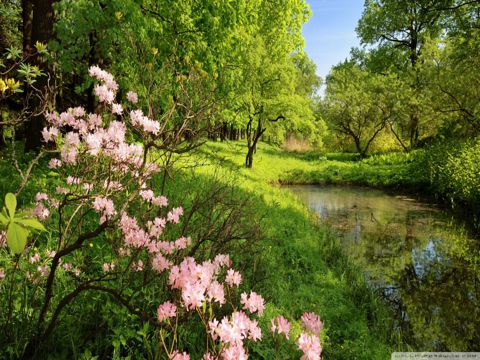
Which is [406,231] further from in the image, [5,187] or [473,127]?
[5,187]

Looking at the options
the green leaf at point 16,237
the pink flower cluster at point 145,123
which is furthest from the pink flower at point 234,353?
the pink flower cluster at point 145,123

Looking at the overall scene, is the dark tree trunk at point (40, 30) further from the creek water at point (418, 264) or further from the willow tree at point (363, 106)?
the willow tree at point (363, 106)

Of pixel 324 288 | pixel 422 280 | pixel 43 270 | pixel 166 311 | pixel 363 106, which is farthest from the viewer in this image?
pixel 363 106

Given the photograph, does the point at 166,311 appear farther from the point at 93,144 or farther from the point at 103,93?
the point at 103,93

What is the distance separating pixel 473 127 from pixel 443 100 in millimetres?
1990

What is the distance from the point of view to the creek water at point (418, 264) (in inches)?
225

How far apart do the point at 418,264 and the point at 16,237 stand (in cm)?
897

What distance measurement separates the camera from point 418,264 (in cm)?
847

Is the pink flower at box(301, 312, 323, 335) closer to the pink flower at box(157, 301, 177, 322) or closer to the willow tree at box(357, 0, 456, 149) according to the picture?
the pink flower at box(157, 301, 177, 322)

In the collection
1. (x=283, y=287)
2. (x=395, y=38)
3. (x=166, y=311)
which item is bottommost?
(x=283, y=287)

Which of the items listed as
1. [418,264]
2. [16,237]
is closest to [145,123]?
[16,237]

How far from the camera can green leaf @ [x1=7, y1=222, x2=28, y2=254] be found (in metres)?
1.33

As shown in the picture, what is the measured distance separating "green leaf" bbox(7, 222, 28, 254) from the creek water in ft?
17.3

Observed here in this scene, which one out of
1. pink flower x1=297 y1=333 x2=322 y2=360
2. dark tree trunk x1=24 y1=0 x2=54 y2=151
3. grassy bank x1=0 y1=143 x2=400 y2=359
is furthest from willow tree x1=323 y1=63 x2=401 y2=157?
pink flower x1=297 y1=333 x2=322 y2=360
